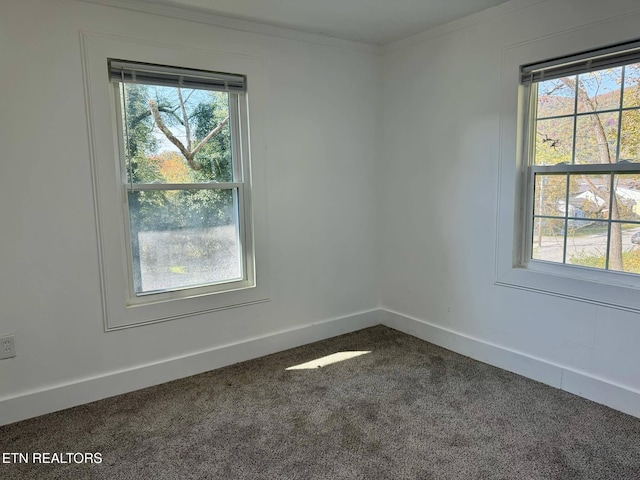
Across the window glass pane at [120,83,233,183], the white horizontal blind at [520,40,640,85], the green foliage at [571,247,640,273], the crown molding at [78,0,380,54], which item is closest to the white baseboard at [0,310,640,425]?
the green foliage at [571,247,640,273]

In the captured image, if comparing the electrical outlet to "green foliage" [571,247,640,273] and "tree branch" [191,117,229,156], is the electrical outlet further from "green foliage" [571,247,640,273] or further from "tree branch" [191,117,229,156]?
"green foliage" [571,247,640,273]

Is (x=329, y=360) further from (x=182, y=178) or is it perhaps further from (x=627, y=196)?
→ (x=627, y=196)

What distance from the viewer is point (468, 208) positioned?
3090mm

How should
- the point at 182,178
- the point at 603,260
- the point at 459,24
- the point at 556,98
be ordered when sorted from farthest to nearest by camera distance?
the point at 459,24 < the point at 182,178 < the point at 556,98 < the point at 603,260

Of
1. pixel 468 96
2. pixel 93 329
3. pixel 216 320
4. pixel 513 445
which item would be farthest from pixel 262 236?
pixel 513 445

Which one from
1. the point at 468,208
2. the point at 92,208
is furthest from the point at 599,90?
the point at 92,208

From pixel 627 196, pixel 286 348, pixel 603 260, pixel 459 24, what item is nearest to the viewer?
pixel 627 196

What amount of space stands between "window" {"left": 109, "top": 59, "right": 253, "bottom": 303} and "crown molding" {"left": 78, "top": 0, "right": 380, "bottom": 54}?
1.03 feet

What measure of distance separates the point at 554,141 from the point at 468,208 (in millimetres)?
690

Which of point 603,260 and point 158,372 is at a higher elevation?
point 603,260

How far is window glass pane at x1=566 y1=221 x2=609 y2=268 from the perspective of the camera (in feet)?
8.15

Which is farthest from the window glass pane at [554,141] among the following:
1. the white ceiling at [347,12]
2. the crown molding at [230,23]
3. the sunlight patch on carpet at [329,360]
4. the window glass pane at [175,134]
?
the window glass pane at [175,134]

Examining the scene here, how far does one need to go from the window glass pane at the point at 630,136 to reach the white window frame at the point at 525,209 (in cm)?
40

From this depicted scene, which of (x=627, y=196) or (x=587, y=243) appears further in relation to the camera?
(x=587, y=243)
